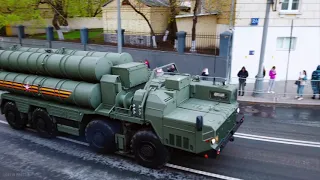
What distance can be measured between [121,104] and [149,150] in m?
1.65

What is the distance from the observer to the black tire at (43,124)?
10.3 m

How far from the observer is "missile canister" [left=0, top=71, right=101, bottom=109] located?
8.87 metres

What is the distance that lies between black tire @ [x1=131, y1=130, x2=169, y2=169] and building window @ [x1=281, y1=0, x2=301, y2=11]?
571 inches

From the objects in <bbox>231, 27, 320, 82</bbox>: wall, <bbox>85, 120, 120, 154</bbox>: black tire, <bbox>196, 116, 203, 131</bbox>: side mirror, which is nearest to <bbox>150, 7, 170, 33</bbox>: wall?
<bbox>231, 27, 320, 82</bbox>: wall

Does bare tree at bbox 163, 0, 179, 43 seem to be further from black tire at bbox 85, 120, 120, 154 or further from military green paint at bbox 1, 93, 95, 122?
black tire at bbox 85, 120, 120, 154

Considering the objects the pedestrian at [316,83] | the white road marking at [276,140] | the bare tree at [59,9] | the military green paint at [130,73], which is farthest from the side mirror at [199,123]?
the bare tree at [59,9]

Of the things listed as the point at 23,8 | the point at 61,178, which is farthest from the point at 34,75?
the point at 23,8

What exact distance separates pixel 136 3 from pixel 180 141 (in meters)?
18.5

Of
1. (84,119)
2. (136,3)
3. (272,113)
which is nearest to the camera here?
(84,119)

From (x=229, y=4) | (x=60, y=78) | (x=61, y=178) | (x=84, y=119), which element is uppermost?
(x=229, y=4)

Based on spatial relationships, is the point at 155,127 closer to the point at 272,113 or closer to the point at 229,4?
the point at 272,113

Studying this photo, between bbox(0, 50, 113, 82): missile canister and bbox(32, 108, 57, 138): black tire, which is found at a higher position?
bbox(0, 50, 113, 82): missile canister

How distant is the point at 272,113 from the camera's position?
13406 millimetres

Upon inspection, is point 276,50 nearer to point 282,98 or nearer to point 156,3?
point 282,98
